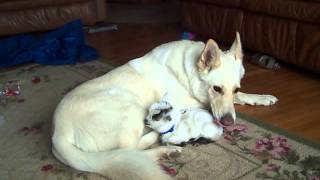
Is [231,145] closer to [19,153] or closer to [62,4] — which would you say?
[19,153]

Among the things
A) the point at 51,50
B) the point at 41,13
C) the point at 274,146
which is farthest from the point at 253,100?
the point at 41,13

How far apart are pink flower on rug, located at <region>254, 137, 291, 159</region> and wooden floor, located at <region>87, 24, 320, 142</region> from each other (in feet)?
0.50

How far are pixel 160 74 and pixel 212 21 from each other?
182 cm

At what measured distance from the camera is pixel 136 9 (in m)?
5.90

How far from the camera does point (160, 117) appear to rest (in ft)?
5.97

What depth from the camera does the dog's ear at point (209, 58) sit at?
72.8 inches

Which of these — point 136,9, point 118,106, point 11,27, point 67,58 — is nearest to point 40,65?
point 67,58

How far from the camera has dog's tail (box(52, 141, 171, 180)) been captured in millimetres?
1448

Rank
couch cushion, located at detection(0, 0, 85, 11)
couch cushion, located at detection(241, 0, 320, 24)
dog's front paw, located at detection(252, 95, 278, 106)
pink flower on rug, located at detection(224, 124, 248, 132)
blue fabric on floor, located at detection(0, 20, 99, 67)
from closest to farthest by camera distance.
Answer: pink flower on rug, located at detection(224, 124, 248, 132)
dog's front paw, located at detection(252, 95, 278, 106)
couch cushion, located at detection(241, 0, 320, 24)
blue fabric on floor, located at detection(0, 20, 99, 67)
couch cushion, located at detection(0, 0, 85, 11)

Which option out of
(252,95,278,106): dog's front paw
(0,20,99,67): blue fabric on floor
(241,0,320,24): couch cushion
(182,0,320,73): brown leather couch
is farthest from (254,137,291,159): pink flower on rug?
(0,20,99,67): blue fabric on floor

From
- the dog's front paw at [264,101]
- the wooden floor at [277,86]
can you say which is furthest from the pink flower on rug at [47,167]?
the dog's front paw at [264,101]

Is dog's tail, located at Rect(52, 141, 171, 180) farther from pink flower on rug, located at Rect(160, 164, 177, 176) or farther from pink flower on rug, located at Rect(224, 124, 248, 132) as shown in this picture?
pink flower on rug, located at Rect(224, 124, 248, 132)

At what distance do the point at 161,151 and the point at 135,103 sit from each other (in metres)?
0.27

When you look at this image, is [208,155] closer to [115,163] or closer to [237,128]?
[237,128]
